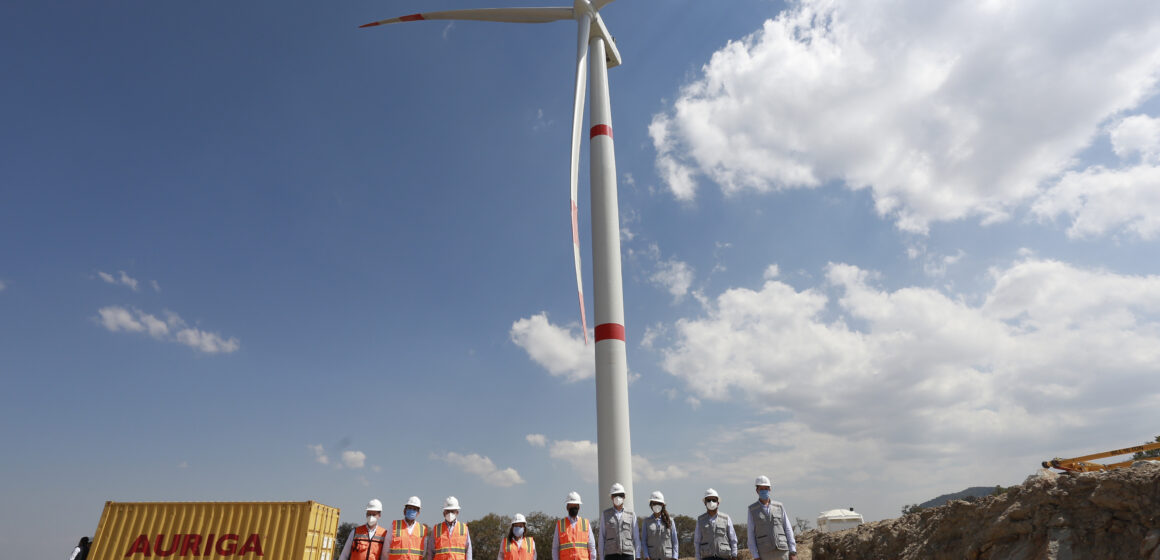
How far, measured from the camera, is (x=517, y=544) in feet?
40.4

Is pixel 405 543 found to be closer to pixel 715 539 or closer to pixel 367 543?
pixel 367 543

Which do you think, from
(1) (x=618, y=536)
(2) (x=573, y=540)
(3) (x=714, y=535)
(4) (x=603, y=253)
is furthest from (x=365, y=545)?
(4) (x=603, y=253)

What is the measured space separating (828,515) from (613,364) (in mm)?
18351

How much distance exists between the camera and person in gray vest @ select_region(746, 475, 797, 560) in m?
13.3

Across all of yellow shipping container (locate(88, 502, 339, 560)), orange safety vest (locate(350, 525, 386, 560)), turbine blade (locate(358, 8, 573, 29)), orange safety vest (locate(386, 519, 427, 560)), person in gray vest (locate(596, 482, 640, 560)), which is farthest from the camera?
turbine blade (locate(358, 8, 573, 29))

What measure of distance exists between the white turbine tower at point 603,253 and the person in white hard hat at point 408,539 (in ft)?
27.4

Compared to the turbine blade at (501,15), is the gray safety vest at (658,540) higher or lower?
lower

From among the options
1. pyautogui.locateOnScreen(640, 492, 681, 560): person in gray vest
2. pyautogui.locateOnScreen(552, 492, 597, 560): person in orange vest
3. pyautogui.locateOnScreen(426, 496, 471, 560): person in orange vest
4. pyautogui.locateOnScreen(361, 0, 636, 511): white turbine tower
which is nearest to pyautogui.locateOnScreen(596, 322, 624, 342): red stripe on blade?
pyautogui.locateOnScreen(361, 0, 636, 511): white turbine tower

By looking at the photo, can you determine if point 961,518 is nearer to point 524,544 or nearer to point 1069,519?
point 1069,519

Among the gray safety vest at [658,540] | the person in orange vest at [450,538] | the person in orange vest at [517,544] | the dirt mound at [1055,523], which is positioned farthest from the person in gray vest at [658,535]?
the dirt mound at [1055,523]

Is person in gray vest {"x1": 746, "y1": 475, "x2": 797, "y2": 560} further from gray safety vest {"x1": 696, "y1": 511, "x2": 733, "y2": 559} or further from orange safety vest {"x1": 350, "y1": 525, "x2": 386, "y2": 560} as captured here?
orange safety vest {"x1": 350, "y1": 525, "x2": 386, "y2": 560}

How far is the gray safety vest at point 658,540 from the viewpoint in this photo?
44.4 feet

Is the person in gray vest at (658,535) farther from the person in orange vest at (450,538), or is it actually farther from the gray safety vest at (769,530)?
the person in orange vest at (450,538)

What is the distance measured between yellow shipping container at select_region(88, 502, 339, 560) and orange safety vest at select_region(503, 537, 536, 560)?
21.8ft
